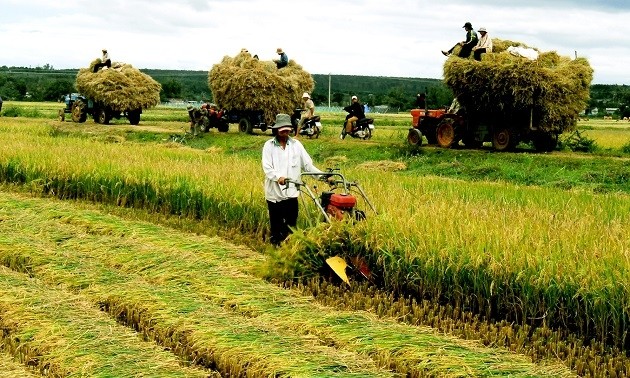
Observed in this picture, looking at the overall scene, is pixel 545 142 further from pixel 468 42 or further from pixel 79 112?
pixel 79 112

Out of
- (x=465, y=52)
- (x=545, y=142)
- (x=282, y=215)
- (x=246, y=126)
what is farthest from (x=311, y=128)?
(x=282, y=215)

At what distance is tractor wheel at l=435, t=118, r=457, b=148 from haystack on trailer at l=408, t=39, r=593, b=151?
0.52 m

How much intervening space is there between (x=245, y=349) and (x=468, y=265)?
2.24 metres

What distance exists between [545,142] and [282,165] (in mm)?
11273

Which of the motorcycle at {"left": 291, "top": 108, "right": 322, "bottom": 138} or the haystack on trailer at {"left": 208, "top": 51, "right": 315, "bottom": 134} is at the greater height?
the haystack on trailer at {"left": 208, "top": 51, "right": 315, "bottom": 134}

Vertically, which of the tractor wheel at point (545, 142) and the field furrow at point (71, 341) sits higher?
the tractor wheel at point (545, 142)

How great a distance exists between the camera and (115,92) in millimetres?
26141

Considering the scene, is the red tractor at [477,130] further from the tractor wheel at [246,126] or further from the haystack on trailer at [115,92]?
the haystack on trailer at [115,92]

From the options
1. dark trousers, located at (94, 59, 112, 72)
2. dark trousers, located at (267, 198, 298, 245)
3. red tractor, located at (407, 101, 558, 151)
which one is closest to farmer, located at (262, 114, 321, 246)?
dark trousers, located at (267, 198, 298, 245)

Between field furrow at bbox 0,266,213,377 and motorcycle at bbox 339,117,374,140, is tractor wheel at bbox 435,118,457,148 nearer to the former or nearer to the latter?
motorcycle at bbox 339,117,374,140

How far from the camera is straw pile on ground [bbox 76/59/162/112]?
85.9 ft

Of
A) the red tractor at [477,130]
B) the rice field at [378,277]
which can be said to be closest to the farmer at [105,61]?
the red tractor at [477,130]

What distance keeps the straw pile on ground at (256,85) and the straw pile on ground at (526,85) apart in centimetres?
681

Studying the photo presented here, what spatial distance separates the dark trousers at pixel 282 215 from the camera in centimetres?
888
